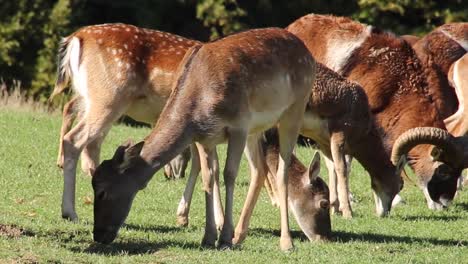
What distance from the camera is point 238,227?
11703 mm

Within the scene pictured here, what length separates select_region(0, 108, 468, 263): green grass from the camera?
1048 cm

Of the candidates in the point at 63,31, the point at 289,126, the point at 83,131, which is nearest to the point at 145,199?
the point at 83,131

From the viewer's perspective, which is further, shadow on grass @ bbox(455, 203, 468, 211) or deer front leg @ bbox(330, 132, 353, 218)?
shadow on grass @ bbox(455, 203, 468, 211)

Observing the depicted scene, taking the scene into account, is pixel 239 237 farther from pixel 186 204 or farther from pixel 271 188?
pixel 271 188

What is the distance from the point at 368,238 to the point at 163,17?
1730 centimetres

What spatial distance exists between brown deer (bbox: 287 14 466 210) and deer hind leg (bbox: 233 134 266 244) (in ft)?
12.0

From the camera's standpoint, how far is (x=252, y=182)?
1191 centimetres

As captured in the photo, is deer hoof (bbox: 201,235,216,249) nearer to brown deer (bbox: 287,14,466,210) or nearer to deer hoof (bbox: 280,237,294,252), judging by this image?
deer hoof (bbox: 280,237,294,252)

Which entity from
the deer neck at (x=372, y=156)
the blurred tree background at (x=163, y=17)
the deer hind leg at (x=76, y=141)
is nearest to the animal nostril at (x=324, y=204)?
the deer hind leg at (x=76, y=141)

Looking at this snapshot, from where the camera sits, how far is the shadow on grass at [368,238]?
1217cm

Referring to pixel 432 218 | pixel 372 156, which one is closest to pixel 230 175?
pixel 432 218

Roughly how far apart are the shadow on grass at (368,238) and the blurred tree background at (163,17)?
1453cm

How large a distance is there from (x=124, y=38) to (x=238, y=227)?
91.6 inches

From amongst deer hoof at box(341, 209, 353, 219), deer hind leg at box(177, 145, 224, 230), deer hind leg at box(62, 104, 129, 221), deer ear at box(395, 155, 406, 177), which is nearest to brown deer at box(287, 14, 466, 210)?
deer ear at box(395, 155, 406, 177)
